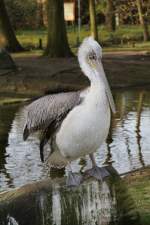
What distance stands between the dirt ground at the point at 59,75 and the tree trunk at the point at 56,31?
5.22ft

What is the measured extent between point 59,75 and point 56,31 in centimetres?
569

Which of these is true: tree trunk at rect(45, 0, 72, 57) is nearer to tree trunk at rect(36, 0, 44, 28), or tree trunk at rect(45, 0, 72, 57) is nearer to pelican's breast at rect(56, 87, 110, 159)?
pelican's breast at rect(56, 87, 110, 159)

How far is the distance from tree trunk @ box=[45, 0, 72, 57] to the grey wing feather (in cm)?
2094

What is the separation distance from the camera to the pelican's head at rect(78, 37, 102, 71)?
6.36 meters

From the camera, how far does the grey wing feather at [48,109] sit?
6227mm

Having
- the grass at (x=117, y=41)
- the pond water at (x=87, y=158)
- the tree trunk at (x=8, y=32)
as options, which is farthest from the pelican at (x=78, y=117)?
the grass at (x=117, y=41)

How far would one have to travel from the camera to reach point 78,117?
6070mm

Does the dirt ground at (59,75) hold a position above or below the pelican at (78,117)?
below

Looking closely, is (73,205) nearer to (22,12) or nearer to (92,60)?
(92,60)

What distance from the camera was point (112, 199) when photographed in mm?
6465

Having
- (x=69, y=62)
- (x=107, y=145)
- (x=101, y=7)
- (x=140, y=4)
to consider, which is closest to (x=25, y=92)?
(x=69, y=62)

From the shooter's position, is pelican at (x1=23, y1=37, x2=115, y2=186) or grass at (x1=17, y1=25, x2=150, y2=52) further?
grass at (x1=17, y1=25, x2=150, y2=52)

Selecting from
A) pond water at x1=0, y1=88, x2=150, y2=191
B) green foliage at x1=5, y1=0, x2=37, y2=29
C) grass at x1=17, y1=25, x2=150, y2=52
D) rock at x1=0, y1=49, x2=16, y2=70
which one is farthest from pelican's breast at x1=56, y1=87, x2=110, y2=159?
green foliage at x1=5, y1=0, x2=37, y2=29

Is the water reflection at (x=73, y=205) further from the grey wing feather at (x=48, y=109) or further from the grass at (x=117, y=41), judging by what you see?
the grass at (x=117, y=41)
